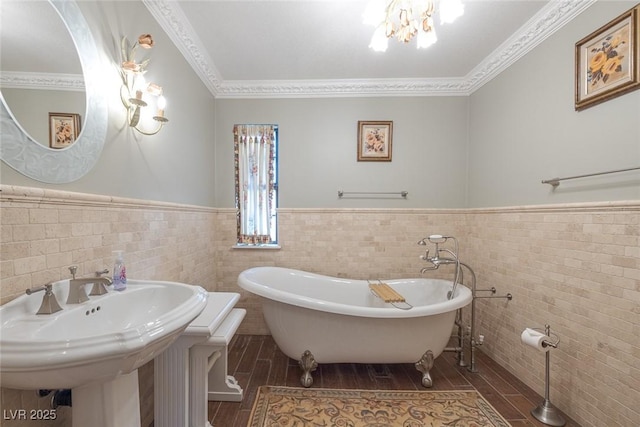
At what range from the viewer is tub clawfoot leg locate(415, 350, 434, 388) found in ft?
6.01

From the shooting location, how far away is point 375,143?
2666 millimetres

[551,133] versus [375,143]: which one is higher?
[375,143]

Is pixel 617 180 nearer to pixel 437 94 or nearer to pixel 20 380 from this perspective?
pixel 437 94

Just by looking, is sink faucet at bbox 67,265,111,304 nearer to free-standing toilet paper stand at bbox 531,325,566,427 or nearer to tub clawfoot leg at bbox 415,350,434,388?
tub clawfoot leg at bbox 415,350,434,388

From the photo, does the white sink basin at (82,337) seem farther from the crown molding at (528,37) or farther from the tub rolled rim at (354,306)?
the crown molding at (528,37)

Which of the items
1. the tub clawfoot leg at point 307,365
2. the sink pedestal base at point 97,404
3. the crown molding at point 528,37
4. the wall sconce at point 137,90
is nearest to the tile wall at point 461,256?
the sink pedestal base at point 97,404

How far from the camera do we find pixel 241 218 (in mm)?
2721

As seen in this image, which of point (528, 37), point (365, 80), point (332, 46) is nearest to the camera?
point (528, 37)

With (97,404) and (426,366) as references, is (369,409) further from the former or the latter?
(97,404)

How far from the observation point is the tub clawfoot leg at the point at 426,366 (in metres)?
1.83

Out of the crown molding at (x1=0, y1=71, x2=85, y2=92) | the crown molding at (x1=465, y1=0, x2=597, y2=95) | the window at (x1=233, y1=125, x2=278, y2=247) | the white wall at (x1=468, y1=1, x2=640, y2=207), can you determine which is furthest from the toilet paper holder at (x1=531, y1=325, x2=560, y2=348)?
the crown molding at (x1=0, y1=71, x2=85, y2=92)

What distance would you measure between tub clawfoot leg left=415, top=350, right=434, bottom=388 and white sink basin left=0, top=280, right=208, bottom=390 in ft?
5.45

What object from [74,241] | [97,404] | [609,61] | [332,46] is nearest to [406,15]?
[332,46]

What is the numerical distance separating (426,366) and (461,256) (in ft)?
4.03
